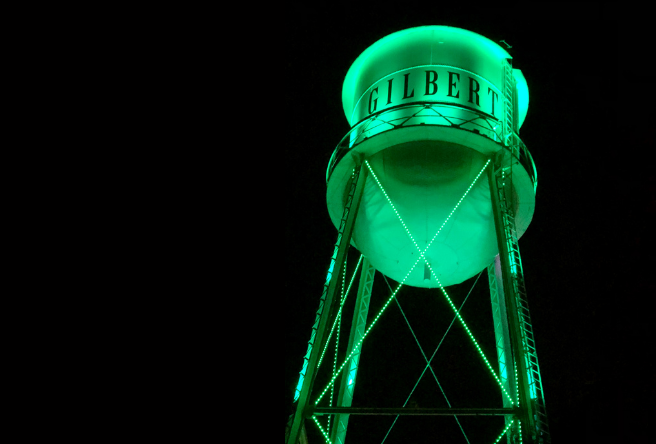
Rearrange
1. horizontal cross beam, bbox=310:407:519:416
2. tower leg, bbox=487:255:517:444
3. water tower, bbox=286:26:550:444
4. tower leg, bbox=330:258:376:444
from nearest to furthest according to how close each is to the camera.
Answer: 1. horizontal cross beam, bbox=310:407:519:416
2. water tower, bbox=286:26:550:444
3. tower leg, bbox=487:255:517:444
4. tower leg, bbox=330:258:376:444

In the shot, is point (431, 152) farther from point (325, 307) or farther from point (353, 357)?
point (353, 357)

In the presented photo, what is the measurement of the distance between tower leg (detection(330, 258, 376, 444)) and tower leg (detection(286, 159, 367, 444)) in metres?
1.75

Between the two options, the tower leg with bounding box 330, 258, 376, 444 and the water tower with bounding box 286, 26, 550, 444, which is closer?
the water tower with bounding box 286, 26, 550, 444

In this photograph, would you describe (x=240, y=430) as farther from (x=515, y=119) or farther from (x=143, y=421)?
(x=515, y=119)

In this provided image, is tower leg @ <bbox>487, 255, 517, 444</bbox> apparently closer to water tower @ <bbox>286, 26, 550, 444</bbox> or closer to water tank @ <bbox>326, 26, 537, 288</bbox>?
water tower @ <bbox>286, 26, 550, 444</bbox>

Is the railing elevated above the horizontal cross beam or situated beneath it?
elevated above

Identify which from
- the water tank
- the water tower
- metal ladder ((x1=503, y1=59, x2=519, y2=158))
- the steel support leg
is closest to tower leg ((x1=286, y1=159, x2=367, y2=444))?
the water tower

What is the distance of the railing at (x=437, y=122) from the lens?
27.7 ft

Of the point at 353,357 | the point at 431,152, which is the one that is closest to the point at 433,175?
the point at 431,152

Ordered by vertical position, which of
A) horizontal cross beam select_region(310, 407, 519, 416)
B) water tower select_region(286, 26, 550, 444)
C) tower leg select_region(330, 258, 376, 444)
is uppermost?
water tower select_region(286, 26, 550, 444)

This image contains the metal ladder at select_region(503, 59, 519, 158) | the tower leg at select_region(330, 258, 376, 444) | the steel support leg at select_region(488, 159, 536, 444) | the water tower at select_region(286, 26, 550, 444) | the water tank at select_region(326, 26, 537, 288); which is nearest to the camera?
the steel support leg at select_region(488, 159, 536, 444)

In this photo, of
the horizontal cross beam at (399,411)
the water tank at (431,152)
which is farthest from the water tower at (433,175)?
the horizontal cross beam at (399,411)

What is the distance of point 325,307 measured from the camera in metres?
7.75

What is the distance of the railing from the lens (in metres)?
8.45
